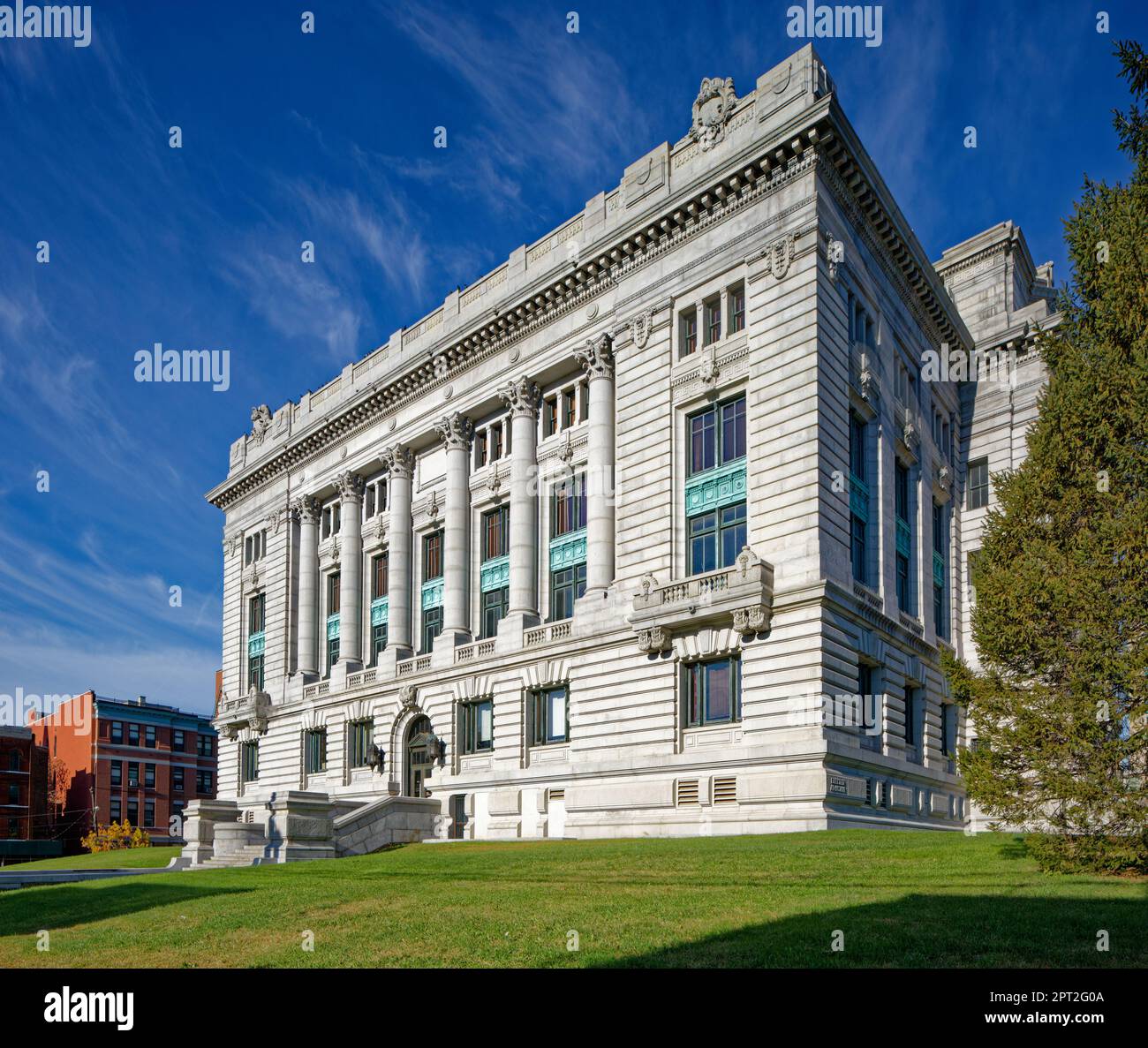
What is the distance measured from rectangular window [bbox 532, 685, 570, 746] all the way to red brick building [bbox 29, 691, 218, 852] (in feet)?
226

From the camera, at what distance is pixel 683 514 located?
39.6m

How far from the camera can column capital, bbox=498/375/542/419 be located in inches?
1898

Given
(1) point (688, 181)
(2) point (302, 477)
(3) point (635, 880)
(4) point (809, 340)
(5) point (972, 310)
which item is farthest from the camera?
(2) point (302, 477)

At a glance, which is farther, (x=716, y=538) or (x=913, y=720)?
(x=913, y=720)

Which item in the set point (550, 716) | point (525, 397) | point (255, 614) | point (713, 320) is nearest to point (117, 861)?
point (255, 614)

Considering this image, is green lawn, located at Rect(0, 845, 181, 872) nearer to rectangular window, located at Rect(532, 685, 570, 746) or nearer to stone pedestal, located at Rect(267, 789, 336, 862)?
stone pedestal, located at Rect(267, 789, 336, 862)

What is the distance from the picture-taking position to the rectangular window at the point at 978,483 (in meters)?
51.9

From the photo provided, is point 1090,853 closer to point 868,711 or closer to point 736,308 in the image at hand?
point 868,711

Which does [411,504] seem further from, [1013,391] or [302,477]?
[1013,391]

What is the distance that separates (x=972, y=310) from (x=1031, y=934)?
4634 centimetres

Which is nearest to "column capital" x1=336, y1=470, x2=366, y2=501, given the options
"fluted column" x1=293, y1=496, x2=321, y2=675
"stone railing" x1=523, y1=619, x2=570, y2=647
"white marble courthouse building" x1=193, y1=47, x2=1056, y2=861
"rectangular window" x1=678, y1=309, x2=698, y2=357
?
"white marble courthouse building" x1=193, y1=47, x2=1056, y2=861

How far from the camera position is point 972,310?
54.5 m

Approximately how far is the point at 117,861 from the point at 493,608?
75.8 feet
